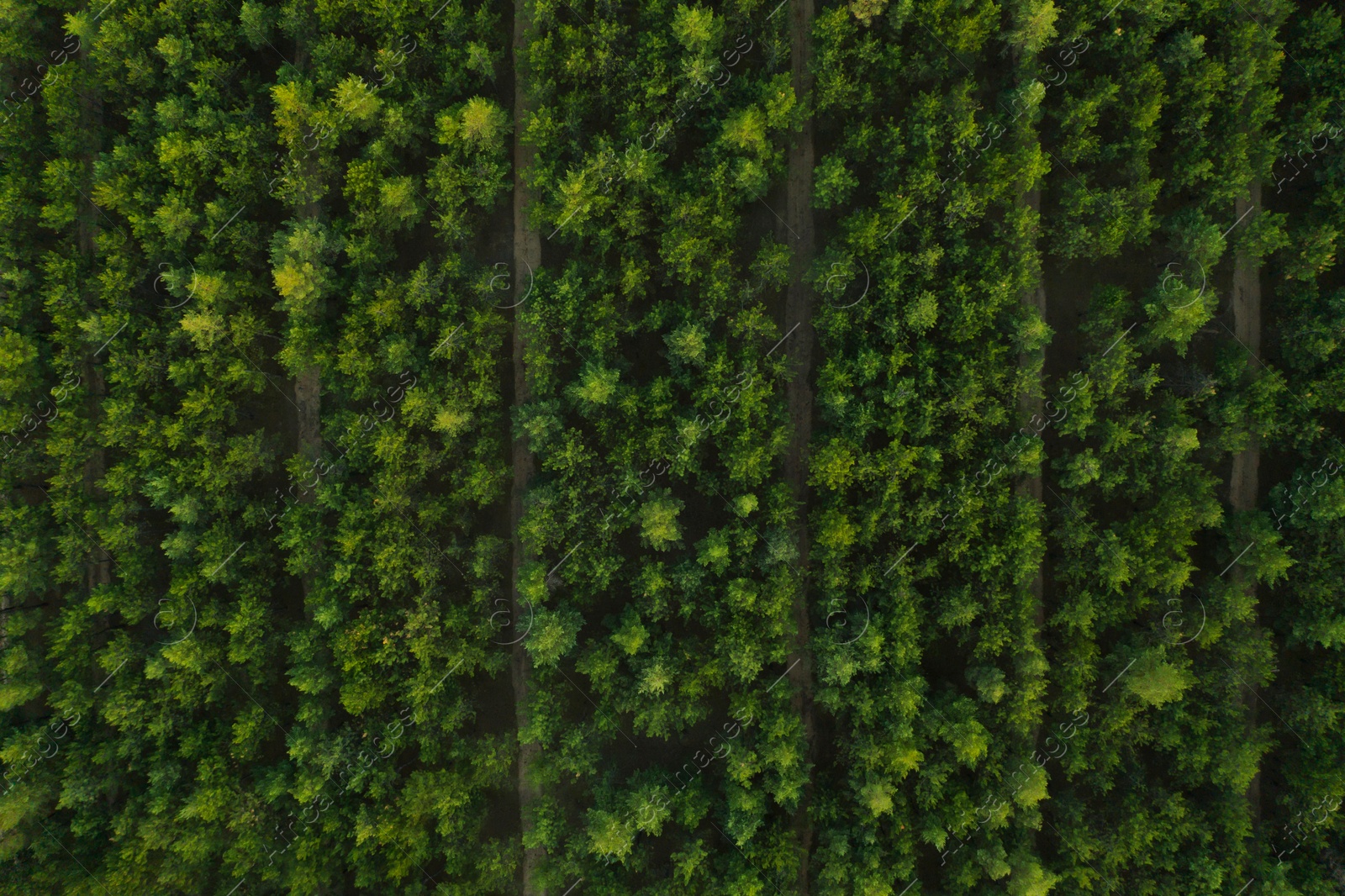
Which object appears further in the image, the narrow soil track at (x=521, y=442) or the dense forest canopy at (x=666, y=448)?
the narrow soil track at (x=521, y=442)

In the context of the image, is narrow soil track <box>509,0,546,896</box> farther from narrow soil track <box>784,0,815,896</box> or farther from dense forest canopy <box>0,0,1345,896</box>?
narrow soil track <box>784,0,815,896</box>

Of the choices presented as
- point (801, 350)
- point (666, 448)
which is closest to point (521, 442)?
point (666, 448)

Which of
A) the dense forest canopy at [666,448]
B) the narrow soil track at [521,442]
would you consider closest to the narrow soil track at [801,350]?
the dense forest canopy at [666,448]

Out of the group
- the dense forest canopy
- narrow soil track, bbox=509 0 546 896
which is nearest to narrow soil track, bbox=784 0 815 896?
the dense forest canopy

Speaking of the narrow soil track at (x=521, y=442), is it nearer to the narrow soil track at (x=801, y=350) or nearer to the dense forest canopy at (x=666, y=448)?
the dense forest canopy at (x=666, y=448)

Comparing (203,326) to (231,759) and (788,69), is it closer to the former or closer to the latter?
(231,759)

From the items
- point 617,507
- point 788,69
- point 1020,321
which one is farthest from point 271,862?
point 788,69

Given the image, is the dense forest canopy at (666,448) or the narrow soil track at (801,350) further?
the narrow soil track at (801,350)
